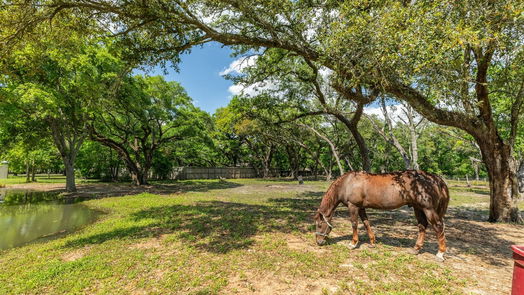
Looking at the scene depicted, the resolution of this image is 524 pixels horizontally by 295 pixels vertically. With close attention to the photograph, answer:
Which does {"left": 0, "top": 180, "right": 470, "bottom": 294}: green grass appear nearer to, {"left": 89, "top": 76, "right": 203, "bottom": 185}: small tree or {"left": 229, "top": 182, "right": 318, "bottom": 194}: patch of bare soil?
{"left": 229, "top": 182, "right": 318, "bottom": 194}: patch of bare soil

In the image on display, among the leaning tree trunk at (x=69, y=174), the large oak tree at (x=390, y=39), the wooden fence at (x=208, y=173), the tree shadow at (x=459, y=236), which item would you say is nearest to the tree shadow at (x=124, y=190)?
the leaning tree trunk at (x=69, y=174)

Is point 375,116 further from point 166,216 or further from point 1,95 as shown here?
point 1,95

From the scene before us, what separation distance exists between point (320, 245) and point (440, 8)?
5.66 m

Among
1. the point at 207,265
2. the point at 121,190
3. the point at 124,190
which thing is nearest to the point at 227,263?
the point at 207,265

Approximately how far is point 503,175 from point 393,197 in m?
6.62

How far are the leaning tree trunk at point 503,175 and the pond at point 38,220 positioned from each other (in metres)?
14.9

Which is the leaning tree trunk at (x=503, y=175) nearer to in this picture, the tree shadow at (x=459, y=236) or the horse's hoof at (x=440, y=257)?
the tree shadow at (x=459, y=236)

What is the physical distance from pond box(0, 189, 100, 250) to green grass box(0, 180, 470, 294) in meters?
1.32

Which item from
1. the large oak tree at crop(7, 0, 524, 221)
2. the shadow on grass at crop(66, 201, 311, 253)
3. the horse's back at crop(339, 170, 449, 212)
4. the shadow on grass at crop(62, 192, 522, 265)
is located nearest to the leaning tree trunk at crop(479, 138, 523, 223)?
the large oak tree at crop(7, 0, 524, 221)

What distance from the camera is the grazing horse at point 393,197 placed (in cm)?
487

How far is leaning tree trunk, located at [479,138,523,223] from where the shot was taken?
27.4ft

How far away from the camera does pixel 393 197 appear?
17.0 ft

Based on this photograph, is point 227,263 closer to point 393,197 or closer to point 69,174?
point 393,197

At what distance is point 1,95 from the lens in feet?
33.4
